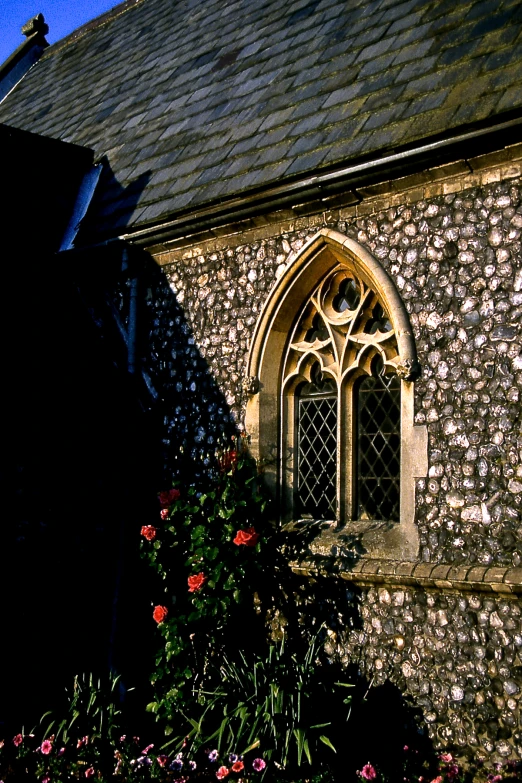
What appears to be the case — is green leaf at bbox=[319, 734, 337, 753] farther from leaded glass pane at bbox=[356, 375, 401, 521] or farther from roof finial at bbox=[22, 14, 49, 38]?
roof finial at bbox=[22, 14, 49, 38]

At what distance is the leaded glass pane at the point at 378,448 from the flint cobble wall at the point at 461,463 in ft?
1.72

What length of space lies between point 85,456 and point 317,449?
1.90 m

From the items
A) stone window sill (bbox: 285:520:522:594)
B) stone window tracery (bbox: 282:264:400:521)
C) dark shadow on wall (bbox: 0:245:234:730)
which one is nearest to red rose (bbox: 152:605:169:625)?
dark shadow on wall (bbox: 0:245:234:730)

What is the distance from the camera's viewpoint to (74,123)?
37.6 feet

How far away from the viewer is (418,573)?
19.6ft

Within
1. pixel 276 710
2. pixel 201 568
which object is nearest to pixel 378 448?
pixel 201 568

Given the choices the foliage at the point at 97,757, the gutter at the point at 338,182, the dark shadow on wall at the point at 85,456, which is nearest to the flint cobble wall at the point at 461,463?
the gutter at the point at 338,182

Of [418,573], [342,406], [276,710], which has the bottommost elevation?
[276,710]

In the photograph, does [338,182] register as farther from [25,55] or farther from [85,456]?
[25,55]

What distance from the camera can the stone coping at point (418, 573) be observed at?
5539 mm

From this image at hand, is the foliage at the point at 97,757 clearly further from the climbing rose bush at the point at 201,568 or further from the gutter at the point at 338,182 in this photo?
the gutter at the point at 338,182

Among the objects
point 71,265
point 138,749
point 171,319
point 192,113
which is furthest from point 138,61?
point 138,749

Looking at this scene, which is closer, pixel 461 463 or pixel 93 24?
pixel 461 463

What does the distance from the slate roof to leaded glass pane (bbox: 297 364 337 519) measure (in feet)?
5.43
